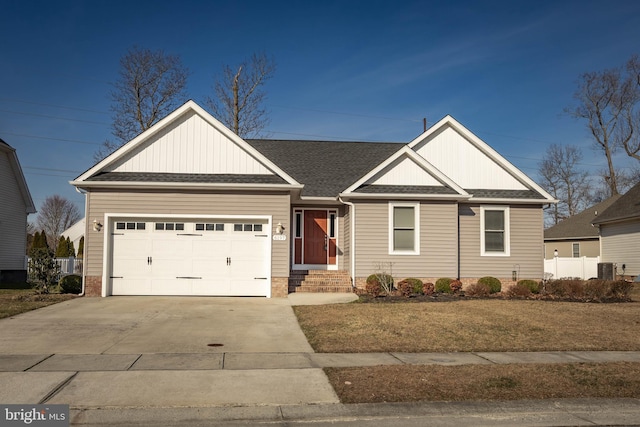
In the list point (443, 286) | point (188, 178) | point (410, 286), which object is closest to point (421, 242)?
point (443, 286)

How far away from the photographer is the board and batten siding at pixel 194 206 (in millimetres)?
16625

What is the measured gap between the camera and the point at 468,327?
1155cm

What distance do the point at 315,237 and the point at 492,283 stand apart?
666 cm

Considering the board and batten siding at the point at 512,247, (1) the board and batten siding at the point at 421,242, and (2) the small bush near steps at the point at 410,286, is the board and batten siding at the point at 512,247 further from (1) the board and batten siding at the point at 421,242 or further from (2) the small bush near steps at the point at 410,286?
(2) the small bush near steps at the point at 410,286

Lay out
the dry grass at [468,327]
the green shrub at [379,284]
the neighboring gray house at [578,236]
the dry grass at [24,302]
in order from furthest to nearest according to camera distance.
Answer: the neighboring gray house at [578,236], the green shrub at [379,284], the dry grass at [24,302], the dry grass at [468,327]

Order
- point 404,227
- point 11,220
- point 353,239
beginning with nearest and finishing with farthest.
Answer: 1. point 353,239
2. point 404,227
3. point 11,220

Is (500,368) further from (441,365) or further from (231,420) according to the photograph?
(231,420)

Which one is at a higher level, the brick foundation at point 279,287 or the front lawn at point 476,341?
the brick foundation at point 279,287

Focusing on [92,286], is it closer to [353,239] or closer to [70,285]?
[70,285]

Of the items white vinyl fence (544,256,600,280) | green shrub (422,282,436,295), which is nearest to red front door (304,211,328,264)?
green shrub (422,282,436,295)

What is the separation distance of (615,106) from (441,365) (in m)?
41.3

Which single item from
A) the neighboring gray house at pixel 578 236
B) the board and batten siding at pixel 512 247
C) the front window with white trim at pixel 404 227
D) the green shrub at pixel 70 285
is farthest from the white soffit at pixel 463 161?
the neighboring gray house at pixel 578 236

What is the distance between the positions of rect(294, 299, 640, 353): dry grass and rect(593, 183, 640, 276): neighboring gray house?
14.5m

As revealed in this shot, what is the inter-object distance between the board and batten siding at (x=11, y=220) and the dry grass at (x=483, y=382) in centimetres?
2286
